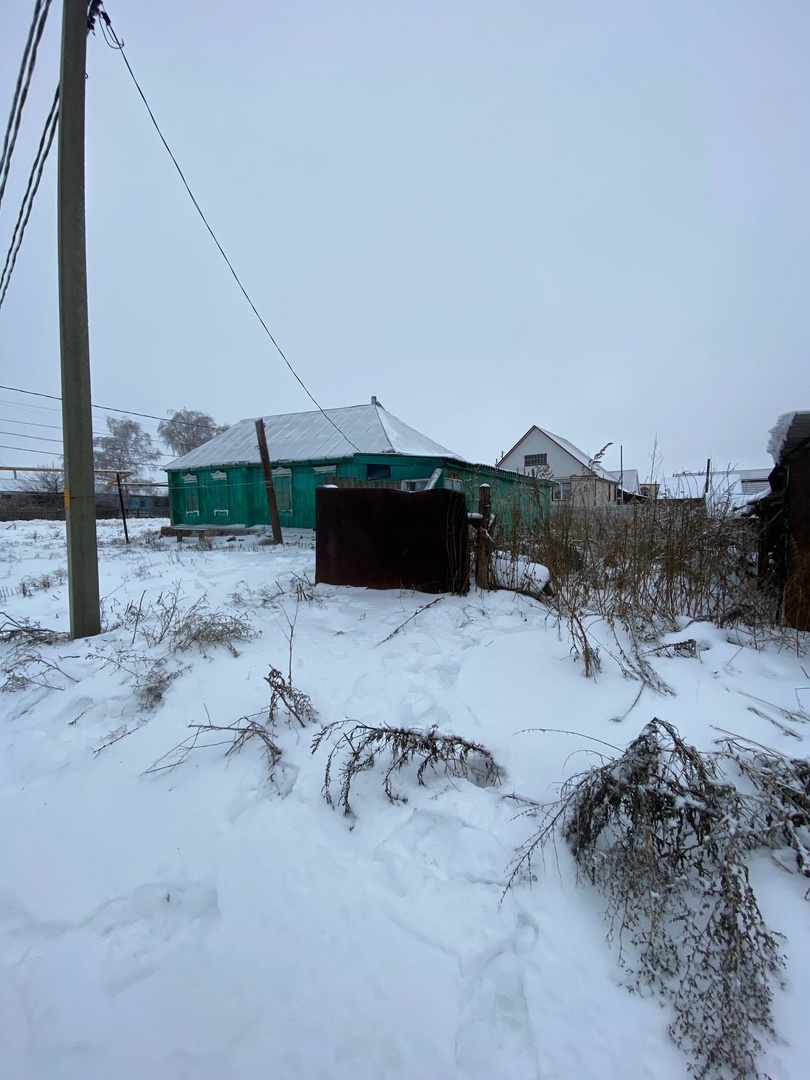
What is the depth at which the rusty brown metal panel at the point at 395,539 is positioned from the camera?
14.8 ft

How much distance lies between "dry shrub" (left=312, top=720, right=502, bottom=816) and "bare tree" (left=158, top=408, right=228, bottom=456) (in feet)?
146

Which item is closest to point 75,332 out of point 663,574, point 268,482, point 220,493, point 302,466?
point 663,574

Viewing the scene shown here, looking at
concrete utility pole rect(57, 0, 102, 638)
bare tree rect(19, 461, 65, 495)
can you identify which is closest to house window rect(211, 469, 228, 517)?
concrete utility pole rect(57, 0, 102, 638)

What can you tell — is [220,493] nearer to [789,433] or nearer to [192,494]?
[192,494]

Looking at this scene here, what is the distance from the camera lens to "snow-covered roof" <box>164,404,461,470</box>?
1352 cm

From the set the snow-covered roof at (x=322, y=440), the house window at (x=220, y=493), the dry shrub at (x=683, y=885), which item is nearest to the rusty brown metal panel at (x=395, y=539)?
the dry shrub at (x=683, y=885)

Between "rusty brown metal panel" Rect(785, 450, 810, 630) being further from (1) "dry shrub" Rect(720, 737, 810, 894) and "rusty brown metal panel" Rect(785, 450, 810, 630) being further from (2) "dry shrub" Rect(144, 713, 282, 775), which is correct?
(2) "dry shrub" Rect(144, 713, 282, 775)

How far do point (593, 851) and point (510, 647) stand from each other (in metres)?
1.66

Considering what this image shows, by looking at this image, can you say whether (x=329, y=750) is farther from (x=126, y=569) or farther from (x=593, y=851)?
(x=126, y=569)

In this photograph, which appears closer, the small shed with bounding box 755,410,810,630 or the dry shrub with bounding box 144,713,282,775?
the dry shrub with bounding box 144,713,282,775

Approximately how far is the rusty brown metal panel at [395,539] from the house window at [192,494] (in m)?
13.0

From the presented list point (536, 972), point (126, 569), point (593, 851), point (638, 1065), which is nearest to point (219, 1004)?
point (536, 972)

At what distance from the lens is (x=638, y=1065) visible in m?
1.17

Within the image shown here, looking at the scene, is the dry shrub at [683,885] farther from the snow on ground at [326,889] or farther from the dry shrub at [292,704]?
the dry shrub at [292,704]
